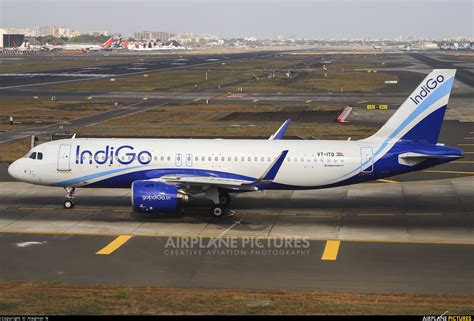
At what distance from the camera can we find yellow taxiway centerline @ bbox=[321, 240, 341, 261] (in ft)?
104

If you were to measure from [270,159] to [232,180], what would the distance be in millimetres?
3039

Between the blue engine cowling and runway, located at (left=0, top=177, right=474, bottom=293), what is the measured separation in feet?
3.43

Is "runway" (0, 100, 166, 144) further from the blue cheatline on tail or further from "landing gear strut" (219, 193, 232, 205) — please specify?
the blue cheatline on tail

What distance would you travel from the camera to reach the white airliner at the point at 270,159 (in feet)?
132

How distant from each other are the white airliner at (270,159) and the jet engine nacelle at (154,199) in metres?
2.11

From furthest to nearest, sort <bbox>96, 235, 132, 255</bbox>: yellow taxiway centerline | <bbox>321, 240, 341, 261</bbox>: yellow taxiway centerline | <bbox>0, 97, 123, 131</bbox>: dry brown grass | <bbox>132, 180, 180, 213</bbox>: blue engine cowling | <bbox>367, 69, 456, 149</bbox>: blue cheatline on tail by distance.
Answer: <bbox>0, 97, 123, 131</bbox>: dry brown grass < <bbox>367, 69, 456, 149</bbox>: blue cheatline on tail < <bbox>132, 180, 180, 213</bbox>: blue engine cowling < <bbox>96, 235, 132, 255</bbox>: yellow taxiway centerline < <bbox>321, 240, 341, 261</bbox>: yellow taxiway centerline

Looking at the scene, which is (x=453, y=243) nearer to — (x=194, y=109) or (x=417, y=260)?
(x=417, y=260)

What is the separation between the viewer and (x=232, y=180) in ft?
128

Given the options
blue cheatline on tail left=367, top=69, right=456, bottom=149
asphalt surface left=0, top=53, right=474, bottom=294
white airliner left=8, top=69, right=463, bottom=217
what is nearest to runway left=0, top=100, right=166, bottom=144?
asphalt surface left=0, top=53, right=474, bottom=294

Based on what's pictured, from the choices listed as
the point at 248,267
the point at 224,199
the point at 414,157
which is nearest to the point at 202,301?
the point at 248,267

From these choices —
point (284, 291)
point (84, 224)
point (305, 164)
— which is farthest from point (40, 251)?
point (305, 164)

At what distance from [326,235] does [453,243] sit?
6505mm

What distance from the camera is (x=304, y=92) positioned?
4889 inches

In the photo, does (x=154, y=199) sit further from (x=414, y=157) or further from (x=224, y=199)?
(x=414, y=157)
